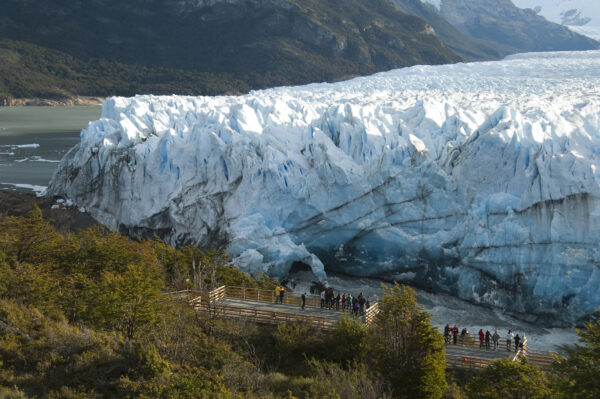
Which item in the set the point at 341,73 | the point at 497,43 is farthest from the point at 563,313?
the point at 497,43

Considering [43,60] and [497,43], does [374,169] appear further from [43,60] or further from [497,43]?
[497,43]

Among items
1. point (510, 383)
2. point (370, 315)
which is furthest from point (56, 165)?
point (510, 383)

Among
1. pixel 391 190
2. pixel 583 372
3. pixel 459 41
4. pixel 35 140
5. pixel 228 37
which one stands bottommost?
pixel 583 372

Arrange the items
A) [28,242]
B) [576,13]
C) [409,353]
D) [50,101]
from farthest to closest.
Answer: [576,13] → [50,101] → [28,242] → [409,353]

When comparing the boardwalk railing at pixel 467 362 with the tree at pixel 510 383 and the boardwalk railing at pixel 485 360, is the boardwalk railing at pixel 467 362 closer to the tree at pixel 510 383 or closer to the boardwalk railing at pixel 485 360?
the boardwalk railing at pixel 485 360

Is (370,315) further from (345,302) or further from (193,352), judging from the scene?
(193,352)

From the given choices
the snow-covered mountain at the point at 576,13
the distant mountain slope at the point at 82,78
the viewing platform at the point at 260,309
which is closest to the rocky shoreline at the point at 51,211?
the viewing platform at the point at 260,309
